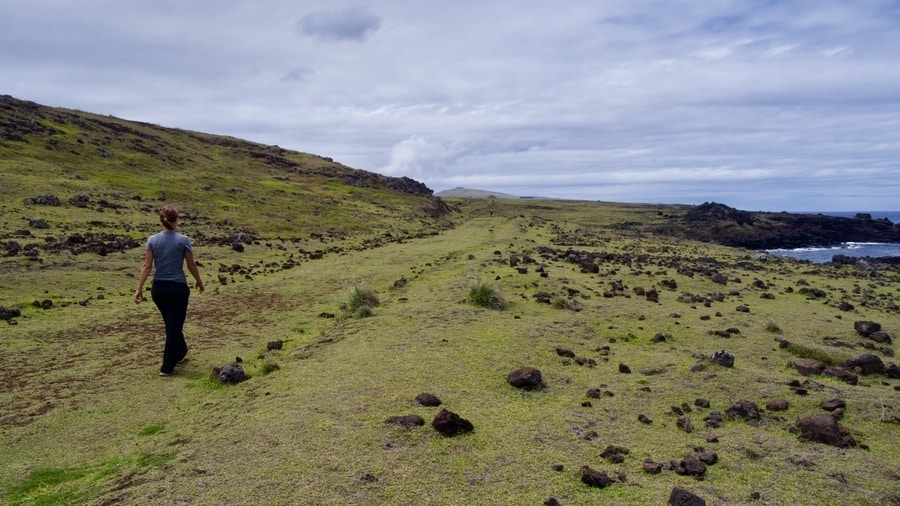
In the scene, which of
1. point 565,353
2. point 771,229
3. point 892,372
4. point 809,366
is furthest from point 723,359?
point 771,229

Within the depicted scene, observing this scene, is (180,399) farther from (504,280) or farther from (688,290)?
(688,290)

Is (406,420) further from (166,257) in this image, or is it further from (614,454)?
(166,257)

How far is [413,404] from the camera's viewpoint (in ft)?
27.0

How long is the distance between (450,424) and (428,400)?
1.09 metres

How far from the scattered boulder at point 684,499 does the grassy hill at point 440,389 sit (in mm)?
237

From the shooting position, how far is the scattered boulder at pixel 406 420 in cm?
745

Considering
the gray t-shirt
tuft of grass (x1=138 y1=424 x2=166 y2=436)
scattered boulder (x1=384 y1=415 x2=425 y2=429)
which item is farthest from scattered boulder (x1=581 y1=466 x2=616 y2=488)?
the gray t-shirt

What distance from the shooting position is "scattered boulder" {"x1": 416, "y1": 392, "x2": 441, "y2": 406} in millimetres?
8227

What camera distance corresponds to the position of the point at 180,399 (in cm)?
940

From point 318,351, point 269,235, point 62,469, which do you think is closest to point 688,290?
point 318,351

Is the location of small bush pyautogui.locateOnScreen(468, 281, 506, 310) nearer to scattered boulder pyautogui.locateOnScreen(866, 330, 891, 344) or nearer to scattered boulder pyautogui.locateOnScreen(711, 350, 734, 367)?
scattered boulder pyautogui.locateOnScreen(711, 350, 734, 367)

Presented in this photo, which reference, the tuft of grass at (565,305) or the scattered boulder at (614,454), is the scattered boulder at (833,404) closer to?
the scattered boulder at (614,454)

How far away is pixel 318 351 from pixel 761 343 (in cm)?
954

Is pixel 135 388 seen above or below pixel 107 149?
below
